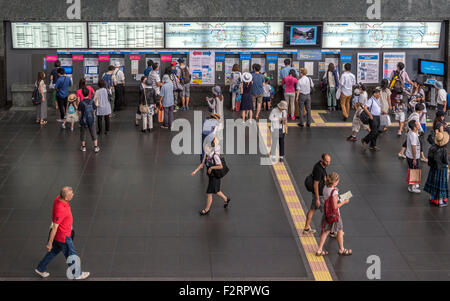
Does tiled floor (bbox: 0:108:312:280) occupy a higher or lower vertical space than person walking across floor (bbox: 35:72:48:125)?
lower

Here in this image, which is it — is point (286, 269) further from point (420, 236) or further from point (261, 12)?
point (261, 12)

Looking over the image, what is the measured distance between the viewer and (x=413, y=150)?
43.5 ft

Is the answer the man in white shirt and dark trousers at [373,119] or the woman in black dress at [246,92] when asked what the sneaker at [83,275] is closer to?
the man in white shirt and dark trousers at [373,119]

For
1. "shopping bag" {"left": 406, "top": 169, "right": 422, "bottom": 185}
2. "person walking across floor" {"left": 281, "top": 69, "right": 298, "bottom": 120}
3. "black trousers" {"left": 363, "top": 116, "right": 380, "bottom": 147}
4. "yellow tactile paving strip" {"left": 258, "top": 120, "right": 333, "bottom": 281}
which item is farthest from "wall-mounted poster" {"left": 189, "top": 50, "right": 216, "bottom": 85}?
"shopping bag" {"left": 406, "top": 169, "right": 422, "bottom": 185}

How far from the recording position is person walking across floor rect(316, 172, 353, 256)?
10.3 metres

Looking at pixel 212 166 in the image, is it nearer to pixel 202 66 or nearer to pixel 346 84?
pixel 346 84

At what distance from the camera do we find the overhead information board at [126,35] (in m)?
20.8

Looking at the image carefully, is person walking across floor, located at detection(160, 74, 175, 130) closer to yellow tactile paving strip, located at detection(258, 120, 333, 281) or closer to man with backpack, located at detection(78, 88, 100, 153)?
man with backpack, located at detection(78, 88, 100, 153)

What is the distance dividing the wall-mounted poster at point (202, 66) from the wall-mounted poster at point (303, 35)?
246 cm

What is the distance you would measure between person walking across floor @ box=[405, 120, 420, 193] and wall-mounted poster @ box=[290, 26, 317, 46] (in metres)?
8.07

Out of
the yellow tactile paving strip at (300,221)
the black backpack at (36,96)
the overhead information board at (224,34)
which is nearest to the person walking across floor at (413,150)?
the yellow tactile paving strip at (300,221)

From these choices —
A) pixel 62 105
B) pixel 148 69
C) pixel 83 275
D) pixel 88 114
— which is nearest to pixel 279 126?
pixel 88 114

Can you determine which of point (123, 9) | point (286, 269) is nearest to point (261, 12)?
point (123, 9)

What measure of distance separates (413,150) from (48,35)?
12.1m
